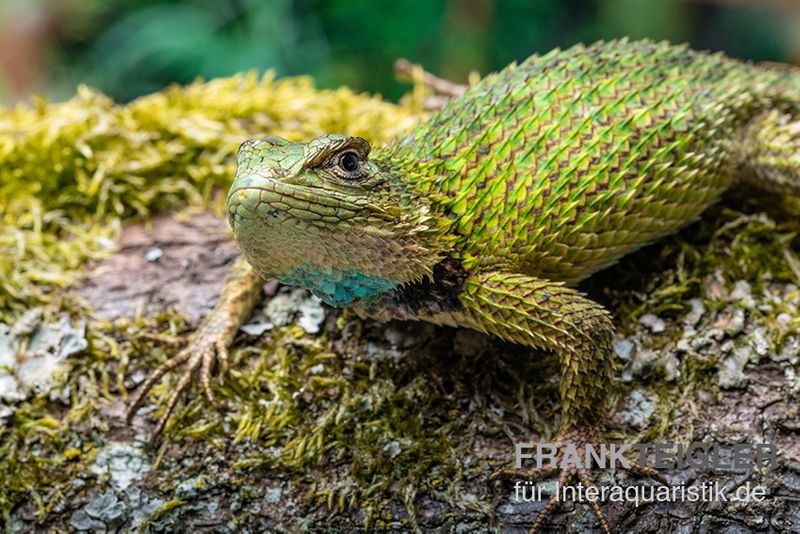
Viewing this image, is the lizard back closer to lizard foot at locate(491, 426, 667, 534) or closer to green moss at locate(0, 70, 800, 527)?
green moss at locate(0, 70, 800, 527)

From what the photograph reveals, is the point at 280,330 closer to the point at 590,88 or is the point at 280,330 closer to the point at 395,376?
the point at 395,376

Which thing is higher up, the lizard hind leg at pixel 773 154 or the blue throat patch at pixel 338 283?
the lizard hind leg at pixel 773 154

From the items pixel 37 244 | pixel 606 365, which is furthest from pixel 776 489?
pixel 37 244

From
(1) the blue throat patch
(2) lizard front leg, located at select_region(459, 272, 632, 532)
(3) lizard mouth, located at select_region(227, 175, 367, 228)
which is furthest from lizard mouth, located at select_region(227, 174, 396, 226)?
(2) lizard front leg, located at select_region(459, 272, 632, 532)

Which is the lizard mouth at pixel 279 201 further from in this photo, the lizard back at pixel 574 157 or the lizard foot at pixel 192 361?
the lizard foot at pixel 192 361

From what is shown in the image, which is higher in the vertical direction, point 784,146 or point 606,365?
point 784,146

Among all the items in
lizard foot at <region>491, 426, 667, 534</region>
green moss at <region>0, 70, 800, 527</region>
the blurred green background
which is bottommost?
lizard foot at <region>491, 426, 667, 534</region>

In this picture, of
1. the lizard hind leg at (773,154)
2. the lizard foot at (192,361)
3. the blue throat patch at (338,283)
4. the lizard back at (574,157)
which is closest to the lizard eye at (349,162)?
the lizard back at (574,157)
